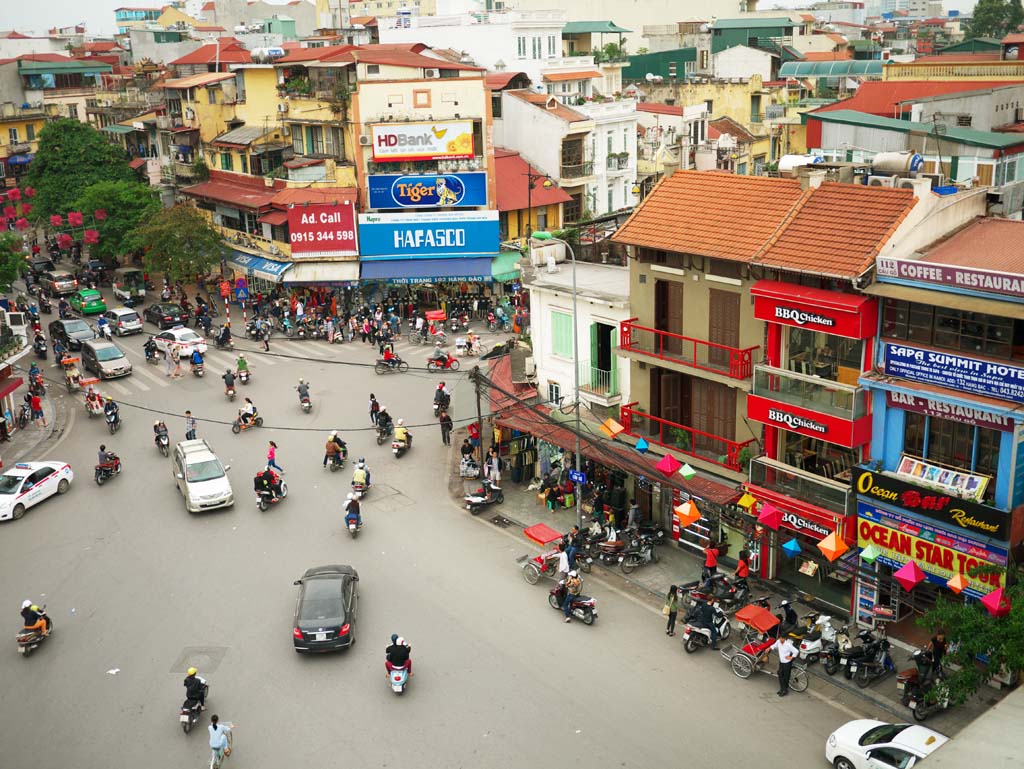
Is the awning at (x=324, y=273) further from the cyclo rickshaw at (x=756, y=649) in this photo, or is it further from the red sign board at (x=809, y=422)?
the cyclo rickshaw at (x=756, y=649)

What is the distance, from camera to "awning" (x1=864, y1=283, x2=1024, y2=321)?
64.1 feet

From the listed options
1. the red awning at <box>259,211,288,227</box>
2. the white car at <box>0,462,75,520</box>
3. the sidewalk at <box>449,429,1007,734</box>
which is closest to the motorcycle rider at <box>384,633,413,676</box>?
the sidewalk at <box>449,429,1007,734</box>

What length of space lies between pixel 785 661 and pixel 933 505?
15.0ft

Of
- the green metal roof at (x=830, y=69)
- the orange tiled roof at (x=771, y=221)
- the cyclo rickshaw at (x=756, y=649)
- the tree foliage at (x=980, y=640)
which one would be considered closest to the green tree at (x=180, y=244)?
the orange tiled roof at (x=771, y=221)

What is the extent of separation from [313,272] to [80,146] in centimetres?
2749

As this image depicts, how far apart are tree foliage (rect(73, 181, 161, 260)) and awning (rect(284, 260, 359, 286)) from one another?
13.7 metres

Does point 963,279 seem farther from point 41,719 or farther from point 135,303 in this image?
point 135,303

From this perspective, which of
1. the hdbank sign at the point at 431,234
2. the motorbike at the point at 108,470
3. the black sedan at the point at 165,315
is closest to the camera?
the motorbike at the point at 108,470

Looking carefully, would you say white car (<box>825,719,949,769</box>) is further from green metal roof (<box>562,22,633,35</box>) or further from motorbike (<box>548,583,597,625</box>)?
green metal roof (<box>562,22,633,35</box>)

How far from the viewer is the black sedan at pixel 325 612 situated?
23.2 meters

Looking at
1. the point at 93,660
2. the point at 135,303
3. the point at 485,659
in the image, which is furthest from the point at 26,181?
the point at 485,659

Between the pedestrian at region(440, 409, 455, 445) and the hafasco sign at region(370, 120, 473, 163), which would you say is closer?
the pedestrian at region(440, 409, 455, 445)

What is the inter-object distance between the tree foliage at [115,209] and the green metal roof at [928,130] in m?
41.3

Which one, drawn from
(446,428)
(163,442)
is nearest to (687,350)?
(446,428)
